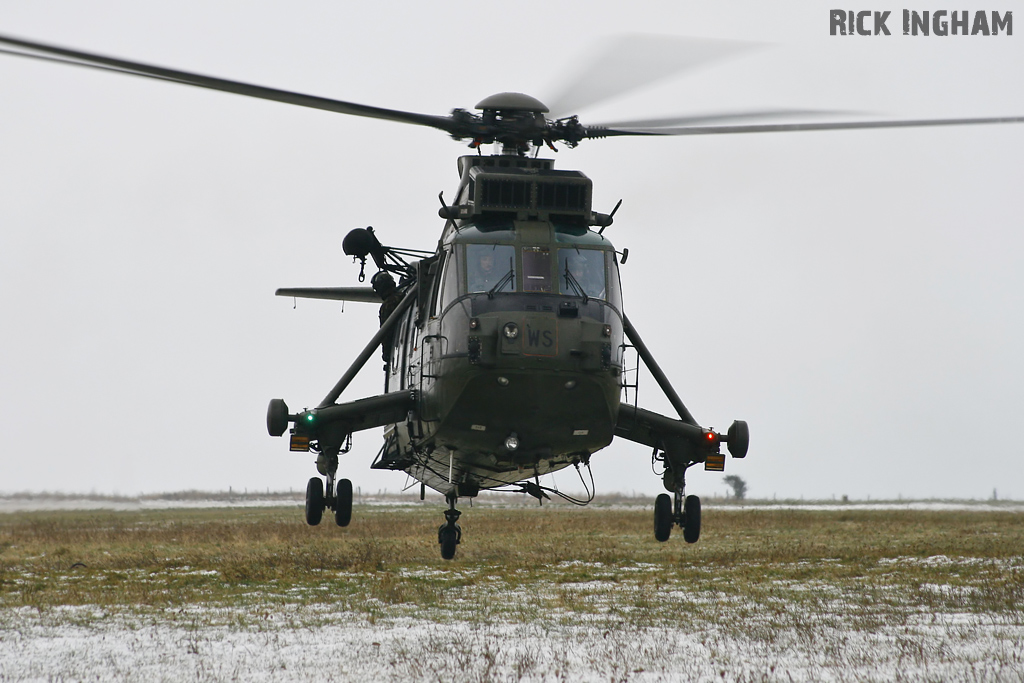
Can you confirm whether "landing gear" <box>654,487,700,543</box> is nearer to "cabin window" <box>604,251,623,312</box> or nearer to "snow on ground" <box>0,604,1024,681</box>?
"snow on ground" <box>0,604,1024,681</box>

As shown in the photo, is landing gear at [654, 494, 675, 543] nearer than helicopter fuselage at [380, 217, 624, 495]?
No

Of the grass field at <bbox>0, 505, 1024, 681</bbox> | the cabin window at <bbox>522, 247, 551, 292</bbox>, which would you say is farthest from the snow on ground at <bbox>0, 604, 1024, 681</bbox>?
the cabin window at <bbox>522, 247, 551, 292</bbox>

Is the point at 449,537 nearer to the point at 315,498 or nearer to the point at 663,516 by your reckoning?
the point at 315,498

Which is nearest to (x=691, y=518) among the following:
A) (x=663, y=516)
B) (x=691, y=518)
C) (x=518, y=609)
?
(x=691, y=518)

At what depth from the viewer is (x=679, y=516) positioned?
48.0ft

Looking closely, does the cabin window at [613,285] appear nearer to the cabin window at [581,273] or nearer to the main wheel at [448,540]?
the cabin window at [581,273]

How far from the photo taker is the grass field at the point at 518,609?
14.8 m

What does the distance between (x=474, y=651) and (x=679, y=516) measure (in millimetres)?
3996

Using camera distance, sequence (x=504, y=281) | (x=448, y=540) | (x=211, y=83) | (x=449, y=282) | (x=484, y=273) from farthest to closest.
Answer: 1. (x=448, y=540)
2. (x=449, y=282)
3. (x=484, y=273)
4. (x=504, y=281)
5. (x=211, y=83)

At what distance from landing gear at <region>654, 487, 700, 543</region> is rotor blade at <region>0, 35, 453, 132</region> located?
20.1 ft

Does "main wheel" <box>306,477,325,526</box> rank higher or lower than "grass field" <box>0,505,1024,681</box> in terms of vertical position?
higher

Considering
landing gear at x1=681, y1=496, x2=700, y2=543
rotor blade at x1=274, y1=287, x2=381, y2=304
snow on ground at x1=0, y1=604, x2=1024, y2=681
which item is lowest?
snow on ground at x1=0, y1=604, x2=1024, y2=681

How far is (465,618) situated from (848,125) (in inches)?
469

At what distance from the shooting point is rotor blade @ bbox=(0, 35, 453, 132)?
7607mm
